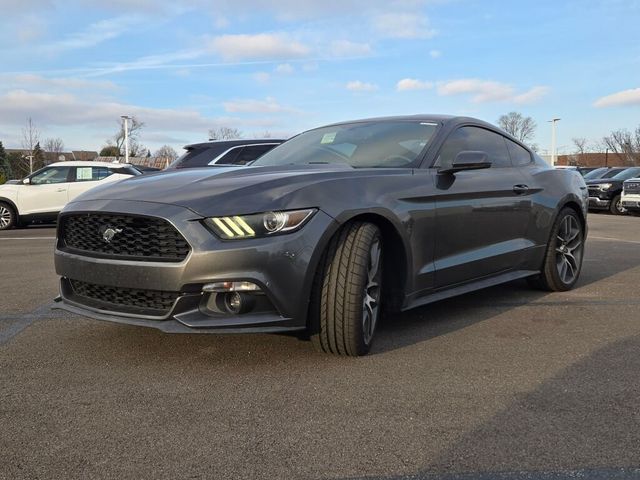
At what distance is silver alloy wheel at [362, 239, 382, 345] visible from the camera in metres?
3.38

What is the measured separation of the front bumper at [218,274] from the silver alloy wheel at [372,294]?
1.35 feet

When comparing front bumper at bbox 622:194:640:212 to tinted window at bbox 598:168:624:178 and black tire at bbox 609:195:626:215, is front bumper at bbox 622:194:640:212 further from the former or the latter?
tinted window at bbox 598:168:624:178

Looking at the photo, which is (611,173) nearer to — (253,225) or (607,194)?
(607,194)

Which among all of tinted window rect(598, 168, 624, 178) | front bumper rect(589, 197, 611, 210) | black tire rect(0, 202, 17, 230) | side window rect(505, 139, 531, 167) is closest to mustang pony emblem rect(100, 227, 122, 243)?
side window rect(505, 139, 531, 167)

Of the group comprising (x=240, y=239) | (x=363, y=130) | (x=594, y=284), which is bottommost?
(x=594, y=284)

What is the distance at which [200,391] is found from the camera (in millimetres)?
2902

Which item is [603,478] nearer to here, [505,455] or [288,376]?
[505,455]

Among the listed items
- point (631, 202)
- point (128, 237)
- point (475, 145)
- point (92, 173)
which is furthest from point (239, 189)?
point (631, 202)

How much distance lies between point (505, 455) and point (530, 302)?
9.36 feet

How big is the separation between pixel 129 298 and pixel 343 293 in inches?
44.9

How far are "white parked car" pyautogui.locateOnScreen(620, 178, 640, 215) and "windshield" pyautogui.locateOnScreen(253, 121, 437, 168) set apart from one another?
1450 cm

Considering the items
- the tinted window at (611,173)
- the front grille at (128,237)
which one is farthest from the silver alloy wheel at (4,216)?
the tinted window at (611,173)

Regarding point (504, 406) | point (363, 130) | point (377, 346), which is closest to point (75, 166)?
point (363, 130)

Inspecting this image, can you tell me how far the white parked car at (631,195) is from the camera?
16.5 metres
